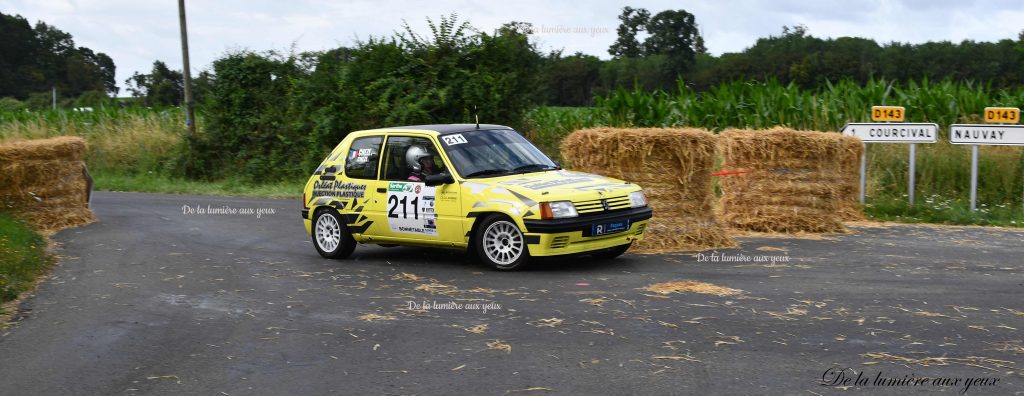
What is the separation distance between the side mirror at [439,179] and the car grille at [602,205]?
149cm

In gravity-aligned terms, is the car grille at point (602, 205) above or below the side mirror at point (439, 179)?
below

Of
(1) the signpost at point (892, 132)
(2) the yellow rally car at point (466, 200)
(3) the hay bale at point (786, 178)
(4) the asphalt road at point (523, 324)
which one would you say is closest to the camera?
(4) the asphalt road at point (523, 324)

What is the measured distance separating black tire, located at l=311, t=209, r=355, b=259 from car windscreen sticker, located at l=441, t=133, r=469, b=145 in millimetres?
1673

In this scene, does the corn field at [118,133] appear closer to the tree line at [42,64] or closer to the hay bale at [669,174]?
the hay bale at [669,174]

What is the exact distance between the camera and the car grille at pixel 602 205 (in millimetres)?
10677

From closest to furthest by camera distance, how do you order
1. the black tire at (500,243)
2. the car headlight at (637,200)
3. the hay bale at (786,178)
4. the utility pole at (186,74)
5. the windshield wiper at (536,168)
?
the black tire at (500,243) < the car headlight at (637,200) < the windshield wiper at (536,168) < the hay bale at (786,178) < the utility pole at (186,74)

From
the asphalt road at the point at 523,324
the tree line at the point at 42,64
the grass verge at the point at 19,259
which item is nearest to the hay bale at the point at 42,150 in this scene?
the grass verge at the point at 19,259

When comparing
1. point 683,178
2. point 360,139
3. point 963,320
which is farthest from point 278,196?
point 963,320

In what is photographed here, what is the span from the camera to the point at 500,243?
11.0 m

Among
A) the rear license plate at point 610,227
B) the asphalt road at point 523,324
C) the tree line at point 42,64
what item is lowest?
the asphalt road at point 523,324

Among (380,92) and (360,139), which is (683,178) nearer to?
(360,139)

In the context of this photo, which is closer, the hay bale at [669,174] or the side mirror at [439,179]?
the side mirror at [439,179]

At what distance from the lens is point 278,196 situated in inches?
907

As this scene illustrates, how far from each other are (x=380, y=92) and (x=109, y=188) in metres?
7.97
